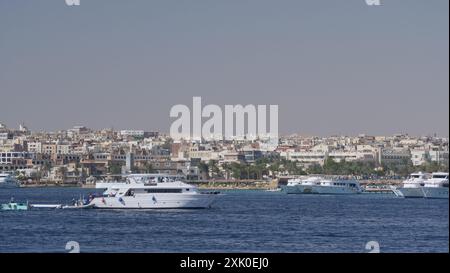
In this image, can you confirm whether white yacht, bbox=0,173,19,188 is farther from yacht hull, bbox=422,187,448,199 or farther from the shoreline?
yacht hull, bbox=422,187,448,199

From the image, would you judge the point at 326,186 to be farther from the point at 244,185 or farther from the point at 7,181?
the point at 244,185

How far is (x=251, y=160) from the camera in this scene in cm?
8031

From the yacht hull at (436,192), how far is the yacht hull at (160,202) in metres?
17.7

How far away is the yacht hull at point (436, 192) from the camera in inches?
1829

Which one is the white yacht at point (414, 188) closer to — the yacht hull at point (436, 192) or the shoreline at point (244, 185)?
the yacht hull at point (436, 192)

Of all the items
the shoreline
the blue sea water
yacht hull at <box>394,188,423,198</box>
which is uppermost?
the blue sea water

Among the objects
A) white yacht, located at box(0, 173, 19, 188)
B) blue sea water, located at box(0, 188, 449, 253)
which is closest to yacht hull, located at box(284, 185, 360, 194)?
white yacht, located at box(0, 173, 19, 188)

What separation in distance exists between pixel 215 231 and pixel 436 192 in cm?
2736

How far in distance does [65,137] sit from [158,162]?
521 inches

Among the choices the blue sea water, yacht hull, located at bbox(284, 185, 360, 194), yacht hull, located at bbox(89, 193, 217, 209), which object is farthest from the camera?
yacht hull, located at bbox(284, 185, 360, 194)

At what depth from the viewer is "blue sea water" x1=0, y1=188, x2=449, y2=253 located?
16844 millimetres

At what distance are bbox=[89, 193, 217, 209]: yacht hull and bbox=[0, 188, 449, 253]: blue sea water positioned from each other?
75cm
